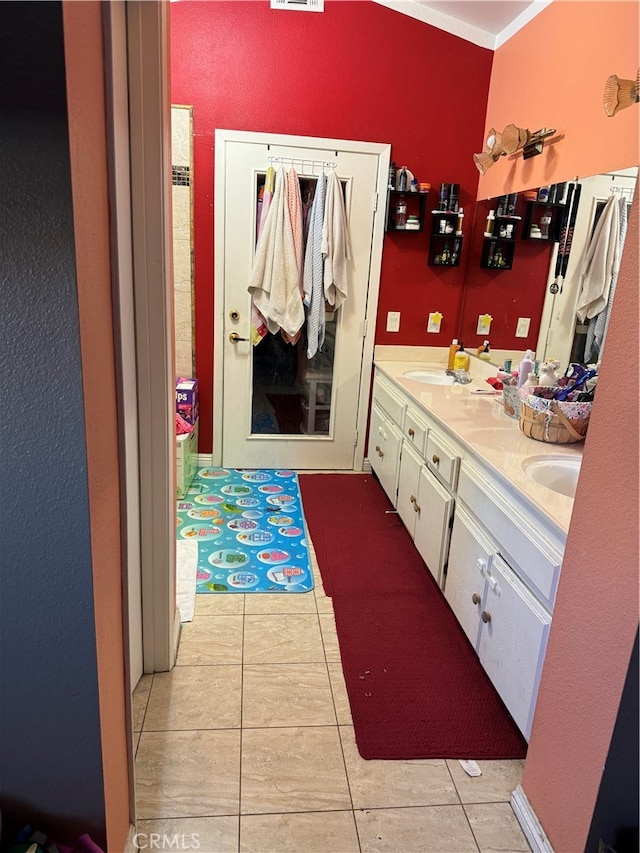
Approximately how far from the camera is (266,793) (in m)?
1.51

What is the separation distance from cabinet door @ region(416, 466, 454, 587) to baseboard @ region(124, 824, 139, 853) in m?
1.42

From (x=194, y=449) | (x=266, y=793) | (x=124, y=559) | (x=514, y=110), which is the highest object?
(x=514, y=110)

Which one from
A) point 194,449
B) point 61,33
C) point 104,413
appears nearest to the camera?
point 61,33

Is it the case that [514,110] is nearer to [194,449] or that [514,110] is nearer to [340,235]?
[340,235]

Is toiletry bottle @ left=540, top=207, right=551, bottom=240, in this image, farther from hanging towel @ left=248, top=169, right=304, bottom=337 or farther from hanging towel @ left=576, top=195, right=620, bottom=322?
hanging towel @ left=248, top=169, right=304, bottom=337

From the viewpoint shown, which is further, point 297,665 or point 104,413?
point 297,665

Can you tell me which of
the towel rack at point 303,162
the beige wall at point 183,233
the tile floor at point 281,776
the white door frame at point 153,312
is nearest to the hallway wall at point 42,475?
the tile floor at point 281,776

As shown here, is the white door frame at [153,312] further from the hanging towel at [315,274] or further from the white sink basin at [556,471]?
the hanging towel at [315,274]

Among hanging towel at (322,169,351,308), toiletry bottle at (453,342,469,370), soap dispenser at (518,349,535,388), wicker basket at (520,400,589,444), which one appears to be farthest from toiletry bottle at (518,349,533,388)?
hanging towel at (322,169,351,308)

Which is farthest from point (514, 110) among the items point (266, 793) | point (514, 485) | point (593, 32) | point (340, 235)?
point (266, 793)

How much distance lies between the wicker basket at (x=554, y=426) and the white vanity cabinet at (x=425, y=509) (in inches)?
16.7

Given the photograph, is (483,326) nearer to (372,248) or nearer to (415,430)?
(372,248)

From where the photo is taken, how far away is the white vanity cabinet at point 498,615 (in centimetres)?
157

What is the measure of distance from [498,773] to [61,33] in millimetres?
1979
